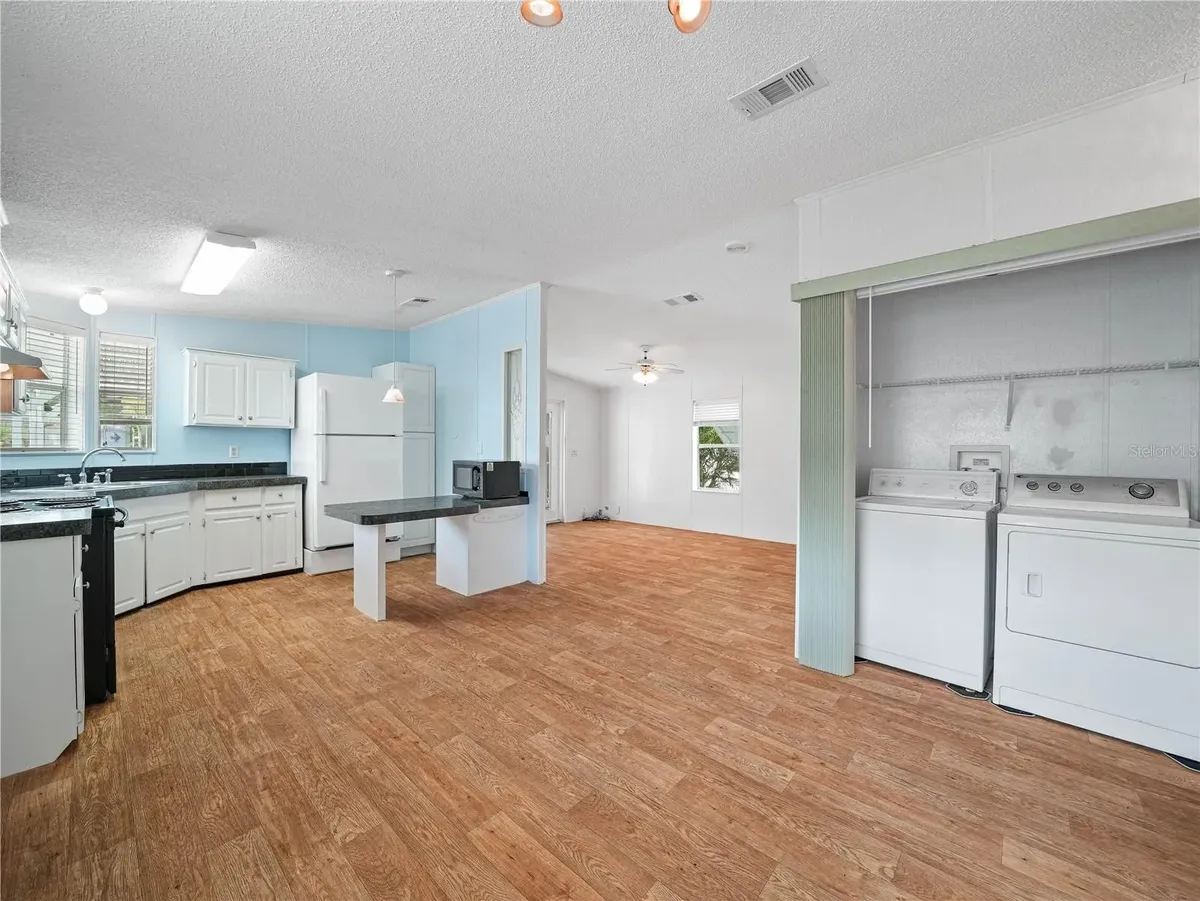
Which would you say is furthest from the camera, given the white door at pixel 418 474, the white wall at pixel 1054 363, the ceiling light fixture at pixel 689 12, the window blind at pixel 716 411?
the window blind at pixel 716 411

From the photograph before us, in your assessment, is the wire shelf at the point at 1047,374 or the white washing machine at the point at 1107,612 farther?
the wire shelf at the point at 1047,374

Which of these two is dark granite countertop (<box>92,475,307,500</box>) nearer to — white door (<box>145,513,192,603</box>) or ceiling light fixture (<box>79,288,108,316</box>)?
white door (<box>145,513,192,603</box>)

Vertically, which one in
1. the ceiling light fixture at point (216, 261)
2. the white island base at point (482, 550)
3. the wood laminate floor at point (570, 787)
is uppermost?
the ceiling light fixture at point (216, 261)

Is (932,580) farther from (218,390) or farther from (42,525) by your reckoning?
A: (218,390)

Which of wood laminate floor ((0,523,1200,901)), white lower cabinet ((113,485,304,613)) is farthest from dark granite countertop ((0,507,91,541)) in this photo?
white lower cabinet ((113,485,304,613))

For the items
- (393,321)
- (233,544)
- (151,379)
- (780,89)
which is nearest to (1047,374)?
(780,89)

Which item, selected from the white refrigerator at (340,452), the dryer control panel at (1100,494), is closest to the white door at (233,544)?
the white refrigerator at (340,452)

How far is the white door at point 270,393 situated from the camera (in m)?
5.25

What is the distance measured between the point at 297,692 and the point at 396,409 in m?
3.35

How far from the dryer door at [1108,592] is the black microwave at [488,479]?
11.5ft

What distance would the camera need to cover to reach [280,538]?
16.6 feet

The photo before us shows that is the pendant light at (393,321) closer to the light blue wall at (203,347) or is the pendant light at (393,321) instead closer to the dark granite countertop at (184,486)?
the light blue wall at (203,347)

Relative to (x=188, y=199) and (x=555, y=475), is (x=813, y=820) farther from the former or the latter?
(x=555, y=475)

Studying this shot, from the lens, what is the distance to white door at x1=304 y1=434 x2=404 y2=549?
5062 millimetres
